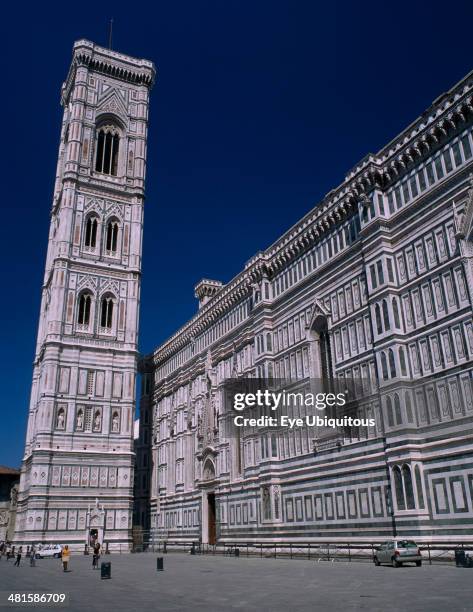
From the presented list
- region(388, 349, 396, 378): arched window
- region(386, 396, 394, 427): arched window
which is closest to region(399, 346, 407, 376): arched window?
region(388, 349, 396, 378): arched window

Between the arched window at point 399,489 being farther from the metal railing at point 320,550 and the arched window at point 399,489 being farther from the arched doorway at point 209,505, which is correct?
the arched doorway at point 209,505

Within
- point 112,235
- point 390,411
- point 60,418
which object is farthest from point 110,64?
point 390,411

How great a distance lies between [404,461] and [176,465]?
31.9 metres

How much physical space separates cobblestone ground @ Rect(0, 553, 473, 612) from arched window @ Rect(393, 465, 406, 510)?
4.52 metres

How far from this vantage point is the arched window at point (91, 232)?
197 feet

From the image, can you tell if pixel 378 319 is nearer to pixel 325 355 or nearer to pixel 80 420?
pixel 325 355

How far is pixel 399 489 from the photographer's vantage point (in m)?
27.3

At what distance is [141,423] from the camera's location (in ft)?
216

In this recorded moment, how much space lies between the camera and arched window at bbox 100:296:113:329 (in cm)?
5861

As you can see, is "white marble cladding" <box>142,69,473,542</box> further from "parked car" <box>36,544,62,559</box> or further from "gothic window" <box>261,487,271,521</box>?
"parked car" <box>36,544,62,559</box>

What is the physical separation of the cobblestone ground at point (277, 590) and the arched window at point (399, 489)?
4.52 m

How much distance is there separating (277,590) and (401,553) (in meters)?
9.17

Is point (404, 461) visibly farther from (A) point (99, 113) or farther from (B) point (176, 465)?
(A) point (99, 113)

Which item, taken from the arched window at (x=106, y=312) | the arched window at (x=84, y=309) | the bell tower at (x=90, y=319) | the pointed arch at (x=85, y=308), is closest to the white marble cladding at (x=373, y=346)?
the bell tower at (x=90, y=319)
